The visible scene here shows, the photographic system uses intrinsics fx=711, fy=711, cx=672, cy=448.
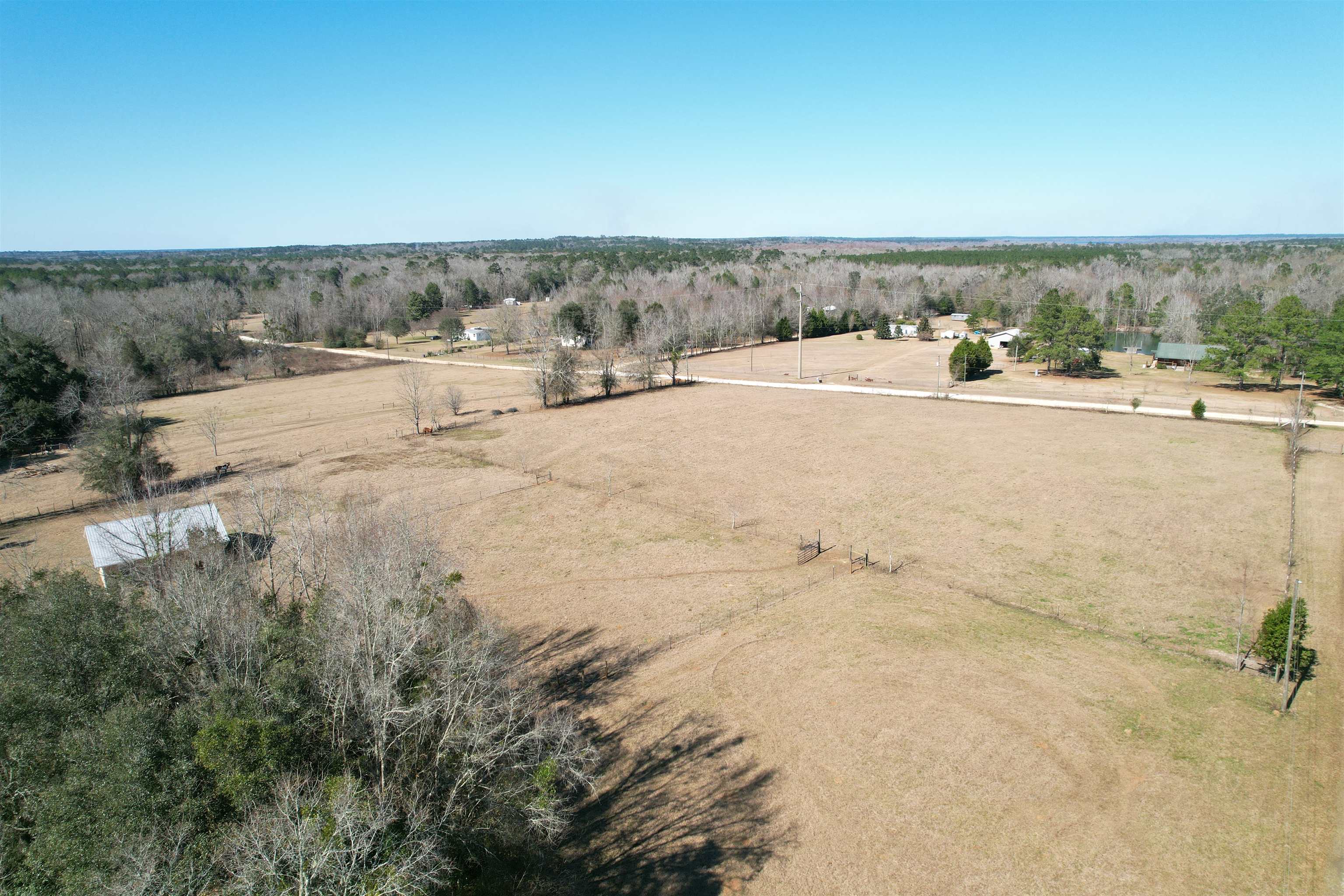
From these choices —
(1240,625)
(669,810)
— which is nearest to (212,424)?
(669,810)

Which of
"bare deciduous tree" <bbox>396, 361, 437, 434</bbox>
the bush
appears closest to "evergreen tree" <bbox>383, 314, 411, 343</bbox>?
"bare deciduous tree" <bbox>396, 361, 437, 434</bbox>

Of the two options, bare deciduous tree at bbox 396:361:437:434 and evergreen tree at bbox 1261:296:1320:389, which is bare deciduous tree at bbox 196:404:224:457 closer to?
bare deciduous tree at bbox 396:361:437:434

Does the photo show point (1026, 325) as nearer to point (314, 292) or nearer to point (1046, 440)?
point (1046, 440)

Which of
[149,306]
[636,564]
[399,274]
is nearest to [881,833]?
[636,564]

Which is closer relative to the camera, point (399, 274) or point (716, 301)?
point (716, 301)

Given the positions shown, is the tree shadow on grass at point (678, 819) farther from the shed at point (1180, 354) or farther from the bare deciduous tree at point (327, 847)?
the shed at point (1180, 354)

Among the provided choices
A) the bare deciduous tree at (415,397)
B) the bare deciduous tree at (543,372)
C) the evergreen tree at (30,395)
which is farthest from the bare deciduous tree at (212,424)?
the bare deciduous tree at (543,372)

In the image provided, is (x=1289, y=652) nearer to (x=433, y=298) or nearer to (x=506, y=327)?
(x=506, y=327)
